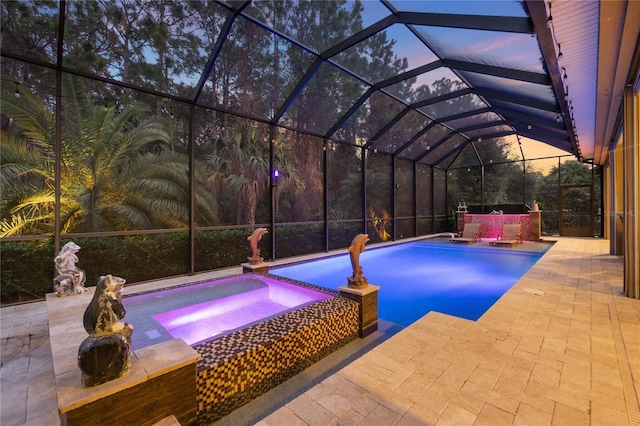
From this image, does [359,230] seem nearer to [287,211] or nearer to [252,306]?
[287,211]

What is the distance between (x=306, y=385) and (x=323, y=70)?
6.38 m

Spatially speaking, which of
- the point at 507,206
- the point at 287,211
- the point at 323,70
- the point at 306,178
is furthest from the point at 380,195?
the point at 507,206

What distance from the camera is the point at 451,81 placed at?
7340mm

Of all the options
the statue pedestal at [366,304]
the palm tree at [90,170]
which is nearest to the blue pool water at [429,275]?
the statue pedestal at [366,304]

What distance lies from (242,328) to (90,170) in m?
4.32

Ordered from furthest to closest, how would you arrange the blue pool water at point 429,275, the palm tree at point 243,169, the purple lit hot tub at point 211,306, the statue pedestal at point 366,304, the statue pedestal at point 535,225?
the statue pedestal at point 535,225, the palm tree at point 243,169, the blue pool water at point 429,275, the purple lit hot tub at point 211,306, the statue pedestal at point 366,304

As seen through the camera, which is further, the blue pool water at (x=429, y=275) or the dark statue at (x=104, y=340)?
the blue pool water at (x=429, y=275)

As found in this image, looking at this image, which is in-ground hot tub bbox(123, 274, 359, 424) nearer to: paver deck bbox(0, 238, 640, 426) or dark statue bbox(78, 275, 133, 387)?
paver deck bbox(0, 238, 640, 426)

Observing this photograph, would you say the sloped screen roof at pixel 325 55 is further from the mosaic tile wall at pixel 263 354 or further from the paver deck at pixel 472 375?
the mosaic tile wall at pixel 263 354

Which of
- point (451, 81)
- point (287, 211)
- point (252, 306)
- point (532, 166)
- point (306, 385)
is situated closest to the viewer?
point (306, 385)

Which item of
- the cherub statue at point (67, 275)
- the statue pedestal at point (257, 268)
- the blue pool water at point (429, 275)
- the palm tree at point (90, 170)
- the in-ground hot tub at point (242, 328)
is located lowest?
the blue pool water at point (429, 275)

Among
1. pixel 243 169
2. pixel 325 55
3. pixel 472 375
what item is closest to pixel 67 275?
pixel 243 169

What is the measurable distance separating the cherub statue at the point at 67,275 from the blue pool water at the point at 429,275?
3.57 meters

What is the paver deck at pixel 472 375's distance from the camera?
5.80 feet
